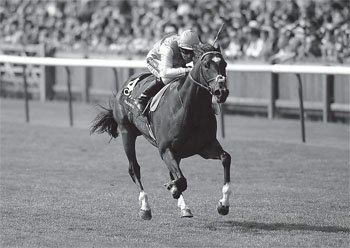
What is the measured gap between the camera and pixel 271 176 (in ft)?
38.0

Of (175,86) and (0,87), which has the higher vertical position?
(175,86)

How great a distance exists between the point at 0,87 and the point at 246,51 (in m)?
8.80

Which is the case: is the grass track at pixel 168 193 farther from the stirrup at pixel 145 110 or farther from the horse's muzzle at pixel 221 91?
the horse's muzzle at pixel 221 91

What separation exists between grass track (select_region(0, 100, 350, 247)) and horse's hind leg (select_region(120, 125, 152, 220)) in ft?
0.37

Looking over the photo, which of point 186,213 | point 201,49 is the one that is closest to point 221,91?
point 201,49

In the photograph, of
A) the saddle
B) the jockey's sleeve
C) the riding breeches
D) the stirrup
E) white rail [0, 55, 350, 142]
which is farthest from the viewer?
white rail [0, 55, 350, 142]

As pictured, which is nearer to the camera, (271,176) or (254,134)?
(271,176)

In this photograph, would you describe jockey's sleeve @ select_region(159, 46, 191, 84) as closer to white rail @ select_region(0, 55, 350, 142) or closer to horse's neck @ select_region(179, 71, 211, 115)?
horse's neck @ select_region(179, 71, 211, 115)

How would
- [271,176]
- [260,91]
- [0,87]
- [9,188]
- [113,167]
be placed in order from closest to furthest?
[9,188] → [271,176] → [113,167] → [260,91] → [0,87]

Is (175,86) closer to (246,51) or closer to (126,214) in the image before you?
(126,214)

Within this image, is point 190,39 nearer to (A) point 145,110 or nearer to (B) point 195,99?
(B) point 195,99

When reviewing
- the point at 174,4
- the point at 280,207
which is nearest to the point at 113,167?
the point at 280,207

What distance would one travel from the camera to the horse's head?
7.52m

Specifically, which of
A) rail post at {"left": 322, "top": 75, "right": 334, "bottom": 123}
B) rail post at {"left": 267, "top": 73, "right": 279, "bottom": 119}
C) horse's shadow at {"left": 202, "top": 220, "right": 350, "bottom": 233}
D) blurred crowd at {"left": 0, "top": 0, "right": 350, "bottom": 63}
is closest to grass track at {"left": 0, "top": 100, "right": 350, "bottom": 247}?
horse's shadow at {"left": 202, "top": 220, "right": 350, "bottom": 233}
